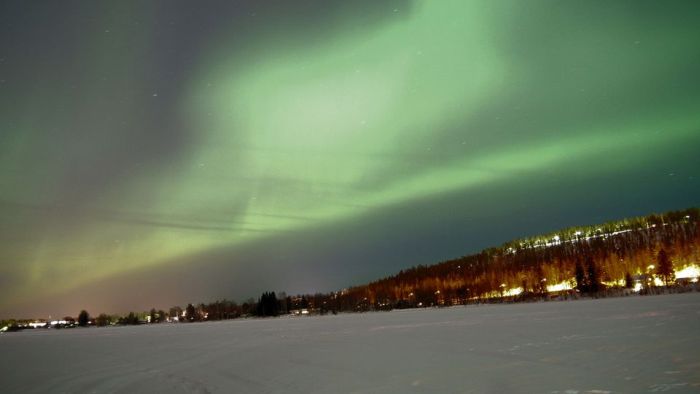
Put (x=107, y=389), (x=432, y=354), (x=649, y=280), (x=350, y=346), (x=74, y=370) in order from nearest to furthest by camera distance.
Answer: (x=107, y=389)
(x=432, y=354)
(x=74, y=370)
(x=350, y=346)
(x=649, y=280)

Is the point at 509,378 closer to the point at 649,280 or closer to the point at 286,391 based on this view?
the point at 286,391

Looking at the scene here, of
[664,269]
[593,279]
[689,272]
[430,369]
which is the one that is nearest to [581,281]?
[593,279]

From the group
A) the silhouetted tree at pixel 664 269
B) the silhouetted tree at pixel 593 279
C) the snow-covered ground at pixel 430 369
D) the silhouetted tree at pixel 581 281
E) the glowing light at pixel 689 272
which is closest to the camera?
the snow-covered ground at pixel 430 369

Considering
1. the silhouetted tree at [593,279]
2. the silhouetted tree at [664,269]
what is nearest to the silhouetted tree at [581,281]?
the silhouetted tree at [593,279]

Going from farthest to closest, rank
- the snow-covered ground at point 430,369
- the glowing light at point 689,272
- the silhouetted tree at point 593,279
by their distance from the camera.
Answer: the glowing light at point 689,272 → the silhouetted tree at point 593,279 → the snow-covered ground at point 430,369

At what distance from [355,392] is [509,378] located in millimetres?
4479

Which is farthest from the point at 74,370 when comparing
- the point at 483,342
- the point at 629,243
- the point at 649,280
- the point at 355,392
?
the point at 629,243

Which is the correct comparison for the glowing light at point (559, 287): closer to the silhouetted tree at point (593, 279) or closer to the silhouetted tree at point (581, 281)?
the silhouetted tree at point (581, 281)

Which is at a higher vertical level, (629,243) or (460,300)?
(629,243)

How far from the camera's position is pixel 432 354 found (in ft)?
63.4

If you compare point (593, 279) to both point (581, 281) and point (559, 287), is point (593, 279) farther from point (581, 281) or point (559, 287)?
point (559, 287)

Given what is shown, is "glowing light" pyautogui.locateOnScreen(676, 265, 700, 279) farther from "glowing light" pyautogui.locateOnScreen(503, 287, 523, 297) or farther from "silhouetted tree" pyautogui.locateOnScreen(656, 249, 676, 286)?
"glowing light" pyautogui.locateOnScreen(503, 287, 523, 297)

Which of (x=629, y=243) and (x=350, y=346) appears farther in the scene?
(x=629, y=243)

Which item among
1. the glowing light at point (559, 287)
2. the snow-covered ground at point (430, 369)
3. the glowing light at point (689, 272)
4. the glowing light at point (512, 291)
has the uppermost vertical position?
the snow-covered ground at point (430, 369)
